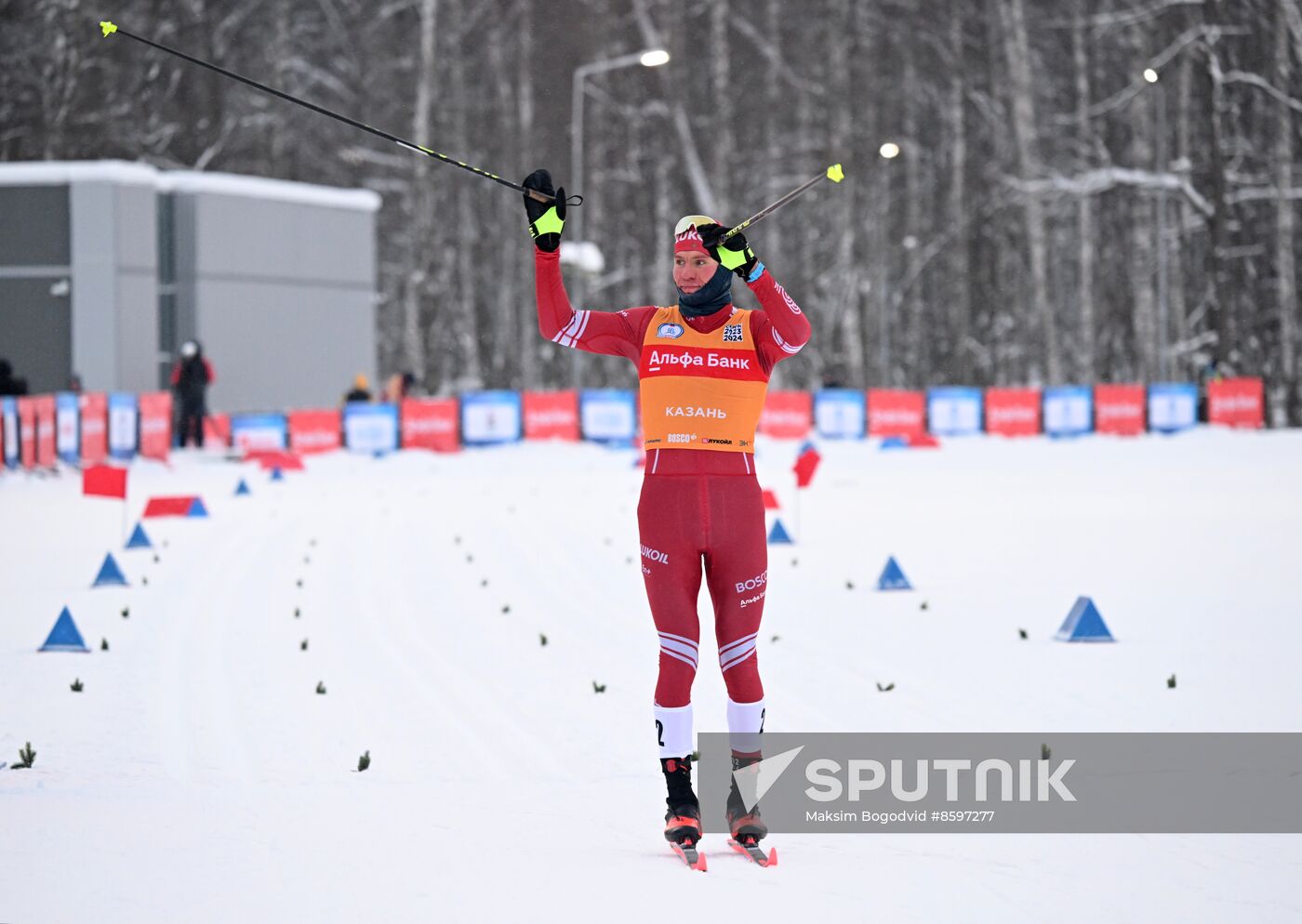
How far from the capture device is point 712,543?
5.78m


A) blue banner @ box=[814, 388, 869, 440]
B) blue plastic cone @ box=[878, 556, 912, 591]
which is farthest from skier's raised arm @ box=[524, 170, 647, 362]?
blue banner @ box=[814, 388, 869, 440]

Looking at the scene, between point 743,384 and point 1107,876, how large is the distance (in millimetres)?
2022

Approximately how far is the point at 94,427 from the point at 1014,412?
17.5 metres

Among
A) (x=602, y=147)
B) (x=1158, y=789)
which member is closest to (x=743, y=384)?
(x=1158, y=789)

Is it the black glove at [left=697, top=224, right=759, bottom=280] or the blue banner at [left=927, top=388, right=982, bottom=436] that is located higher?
the black glove at [left=697, top=224, right=759, bottom=280]

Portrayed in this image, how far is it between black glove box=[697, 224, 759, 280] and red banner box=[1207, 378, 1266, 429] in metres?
29.8

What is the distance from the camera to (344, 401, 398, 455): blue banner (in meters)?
30.2

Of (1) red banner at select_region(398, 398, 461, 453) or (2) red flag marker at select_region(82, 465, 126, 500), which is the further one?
(1) red banner at select_region(398, 398, 461, 453)

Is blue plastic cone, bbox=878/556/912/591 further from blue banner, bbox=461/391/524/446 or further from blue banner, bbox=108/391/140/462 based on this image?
blue banner, bbox=461/391/524/446

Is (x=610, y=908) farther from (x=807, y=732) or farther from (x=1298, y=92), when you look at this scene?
(x=1298, y=92)

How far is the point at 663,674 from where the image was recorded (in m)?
5.87

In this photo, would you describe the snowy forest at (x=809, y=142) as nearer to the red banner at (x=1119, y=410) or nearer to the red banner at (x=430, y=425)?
the red banner at (x=1119, y=410)

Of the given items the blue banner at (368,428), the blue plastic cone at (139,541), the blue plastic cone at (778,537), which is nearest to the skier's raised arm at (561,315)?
the blue plastic cone at (778,537)

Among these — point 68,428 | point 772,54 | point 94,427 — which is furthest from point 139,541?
point 772,54
